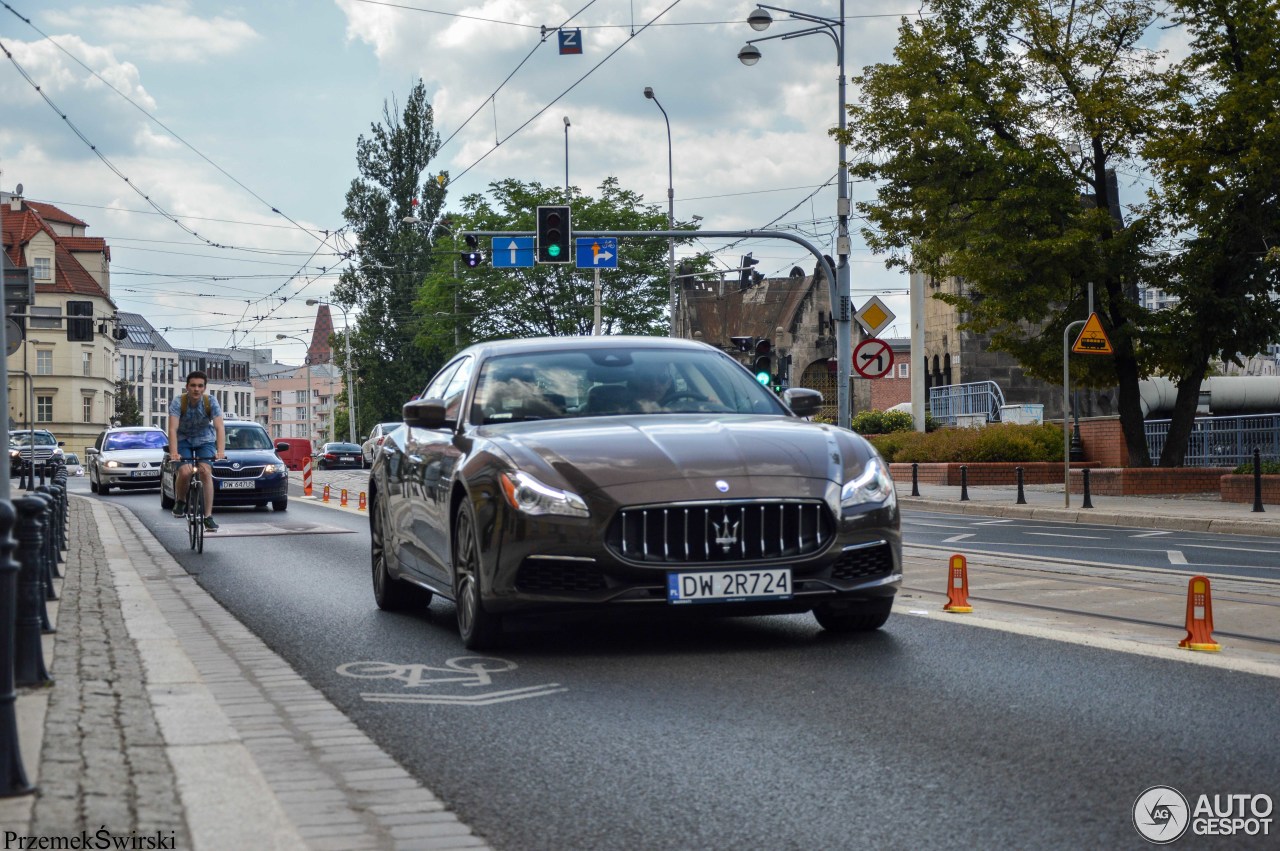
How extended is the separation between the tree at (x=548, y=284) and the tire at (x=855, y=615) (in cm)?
5721

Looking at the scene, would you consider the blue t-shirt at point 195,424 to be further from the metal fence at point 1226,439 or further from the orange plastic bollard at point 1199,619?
the metal fence at point 1226,439

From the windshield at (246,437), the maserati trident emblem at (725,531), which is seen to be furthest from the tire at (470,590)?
the windshield at (246,437)

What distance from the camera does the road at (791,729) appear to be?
4.48 meters

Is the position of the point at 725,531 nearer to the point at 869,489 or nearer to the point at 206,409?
the point at 869,489

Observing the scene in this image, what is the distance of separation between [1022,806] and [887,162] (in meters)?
26.5

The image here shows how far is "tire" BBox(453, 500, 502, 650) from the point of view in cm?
783

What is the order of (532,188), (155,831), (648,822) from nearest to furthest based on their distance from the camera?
1. (155,831)
2. (648,822)
3. (532,188)

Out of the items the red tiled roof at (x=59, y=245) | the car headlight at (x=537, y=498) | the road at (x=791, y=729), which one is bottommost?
the road at (x=791, y=729)

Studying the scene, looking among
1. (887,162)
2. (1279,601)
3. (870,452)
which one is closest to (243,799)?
(870,452)

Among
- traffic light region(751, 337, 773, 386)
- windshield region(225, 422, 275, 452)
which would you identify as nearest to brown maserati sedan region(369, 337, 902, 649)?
windshield region(225, 422, 275, 452)

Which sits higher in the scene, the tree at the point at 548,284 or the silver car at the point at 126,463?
the tree at the point at 548,284

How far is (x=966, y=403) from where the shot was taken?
159ft

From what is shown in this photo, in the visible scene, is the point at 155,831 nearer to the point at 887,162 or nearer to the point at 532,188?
the point at 887,162

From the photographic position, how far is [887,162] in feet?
99.0
